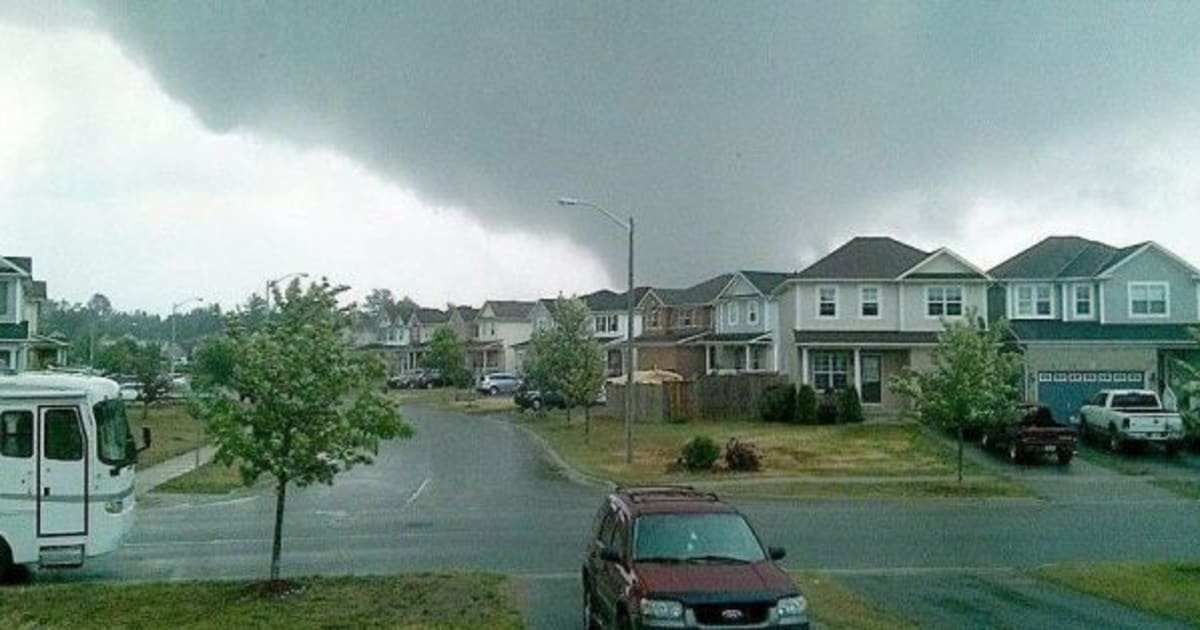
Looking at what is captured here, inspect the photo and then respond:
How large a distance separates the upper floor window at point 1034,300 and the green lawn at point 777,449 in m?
11.6

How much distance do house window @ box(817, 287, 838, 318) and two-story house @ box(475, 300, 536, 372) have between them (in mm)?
59168

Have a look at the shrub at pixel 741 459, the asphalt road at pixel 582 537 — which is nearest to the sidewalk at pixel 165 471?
the asphalt road at pixel 582 537

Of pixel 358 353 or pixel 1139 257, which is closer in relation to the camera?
pixel 358 353

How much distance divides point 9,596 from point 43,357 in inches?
2509

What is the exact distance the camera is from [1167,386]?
47375 millimetres

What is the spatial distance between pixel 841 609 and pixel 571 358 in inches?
1595

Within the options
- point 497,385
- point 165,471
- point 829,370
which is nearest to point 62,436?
point 165,471

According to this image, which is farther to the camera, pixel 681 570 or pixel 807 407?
pixel 807 407

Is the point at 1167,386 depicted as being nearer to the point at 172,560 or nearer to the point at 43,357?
the point at 172,560

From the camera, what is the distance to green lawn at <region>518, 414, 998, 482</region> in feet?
114

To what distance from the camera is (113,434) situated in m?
18.2

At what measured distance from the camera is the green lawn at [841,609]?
1383cm

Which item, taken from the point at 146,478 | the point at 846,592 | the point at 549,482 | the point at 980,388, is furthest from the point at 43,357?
the point at 846,592

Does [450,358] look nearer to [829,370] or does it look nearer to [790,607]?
[829,370]
